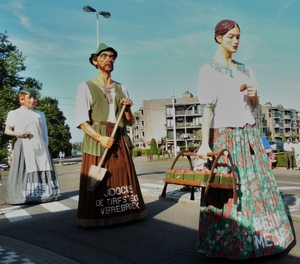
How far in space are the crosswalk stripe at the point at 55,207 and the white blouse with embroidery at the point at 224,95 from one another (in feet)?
16.0

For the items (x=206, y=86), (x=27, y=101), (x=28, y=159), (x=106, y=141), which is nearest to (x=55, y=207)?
(x=28, y=159)

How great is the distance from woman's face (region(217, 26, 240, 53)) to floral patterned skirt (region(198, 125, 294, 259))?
2.65 ft

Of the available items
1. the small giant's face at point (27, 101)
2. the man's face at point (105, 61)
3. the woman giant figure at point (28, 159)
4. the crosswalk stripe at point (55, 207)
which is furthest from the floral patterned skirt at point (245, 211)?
the small giant's face at point (27, 101)

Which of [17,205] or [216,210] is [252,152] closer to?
[216,210]

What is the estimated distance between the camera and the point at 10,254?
15.2ft

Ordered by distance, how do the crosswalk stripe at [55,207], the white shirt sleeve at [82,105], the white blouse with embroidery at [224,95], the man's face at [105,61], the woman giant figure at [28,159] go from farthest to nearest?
the woman giant figure at [28,159] < the crosswalk stripe at [55,207] < the man's face at [105,61] < the white shirt sleeve at [82,105] < the white blouse with embroidery at [224,95]

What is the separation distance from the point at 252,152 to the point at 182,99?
9403 cm

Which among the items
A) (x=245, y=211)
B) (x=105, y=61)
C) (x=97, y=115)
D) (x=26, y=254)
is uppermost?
(x=105, y=61)

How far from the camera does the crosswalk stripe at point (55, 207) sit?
783cm

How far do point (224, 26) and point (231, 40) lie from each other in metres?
0.16

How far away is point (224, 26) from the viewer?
394 centimetres

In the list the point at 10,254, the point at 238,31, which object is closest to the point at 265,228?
the point at 238,31

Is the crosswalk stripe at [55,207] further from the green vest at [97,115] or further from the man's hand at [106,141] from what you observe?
the man's hand at [106,141]

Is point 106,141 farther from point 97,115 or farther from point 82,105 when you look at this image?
point 82,105
